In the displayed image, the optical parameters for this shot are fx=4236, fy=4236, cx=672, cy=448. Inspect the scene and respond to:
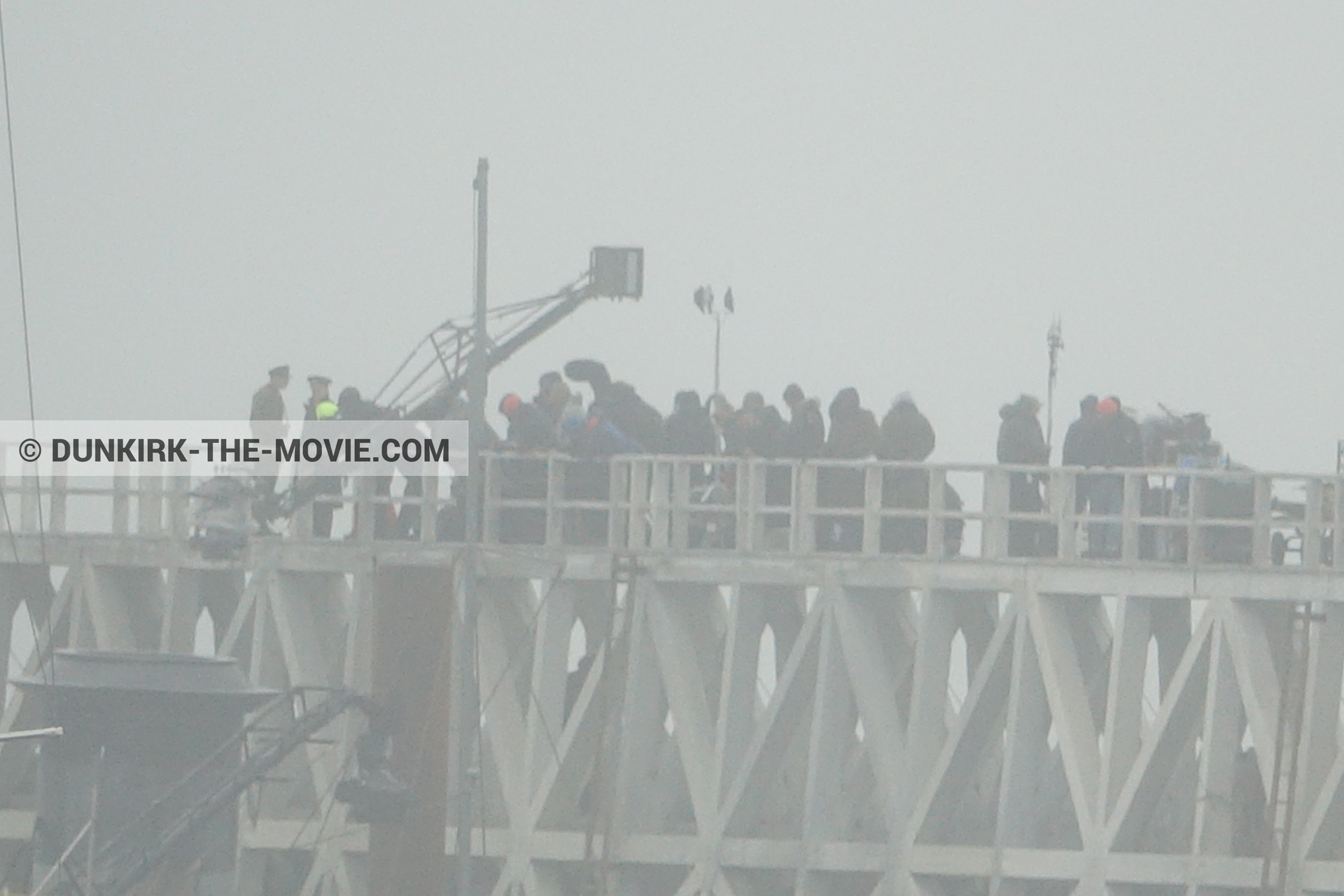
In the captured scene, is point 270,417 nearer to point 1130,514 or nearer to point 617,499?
point 617,499

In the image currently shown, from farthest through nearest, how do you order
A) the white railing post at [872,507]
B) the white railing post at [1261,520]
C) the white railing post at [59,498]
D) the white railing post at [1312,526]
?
the white railing post at [59,498], the white railing post at [872,507], the white railing post at [1261,520], the white railing post at [1312,526]

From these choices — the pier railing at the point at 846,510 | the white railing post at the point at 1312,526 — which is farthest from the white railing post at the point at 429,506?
the white railing post at the point at 1312,526

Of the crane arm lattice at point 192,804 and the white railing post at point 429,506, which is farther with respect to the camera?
the white railing post at point 429,506

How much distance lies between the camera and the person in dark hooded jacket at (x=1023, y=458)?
42531 millimetres

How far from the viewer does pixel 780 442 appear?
43.6 metres

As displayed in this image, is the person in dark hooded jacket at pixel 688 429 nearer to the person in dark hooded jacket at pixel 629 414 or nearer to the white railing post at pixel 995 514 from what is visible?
the person in dark hooded jacket at pixel 629 414

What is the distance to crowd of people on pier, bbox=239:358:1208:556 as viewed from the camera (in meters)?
42.5

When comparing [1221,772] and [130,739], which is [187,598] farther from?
[1221,772]

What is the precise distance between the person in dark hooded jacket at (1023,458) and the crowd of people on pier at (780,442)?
0.01 metres

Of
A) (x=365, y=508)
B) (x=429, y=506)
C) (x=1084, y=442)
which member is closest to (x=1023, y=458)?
(x=1084, y=442)

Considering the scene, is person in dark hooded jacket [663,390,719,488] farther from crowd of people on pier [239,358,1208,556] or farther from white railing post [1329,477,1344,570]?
white railing post [1329,477,1344,570]

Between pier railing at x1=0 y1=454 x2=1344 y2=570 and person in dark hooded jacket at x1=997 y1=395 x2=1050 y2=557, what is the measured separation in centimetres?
3

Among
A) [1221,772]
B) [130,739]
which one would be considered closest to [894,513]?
[1221,772]

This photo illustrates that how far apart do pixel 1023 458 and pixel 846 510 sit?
190 cm
